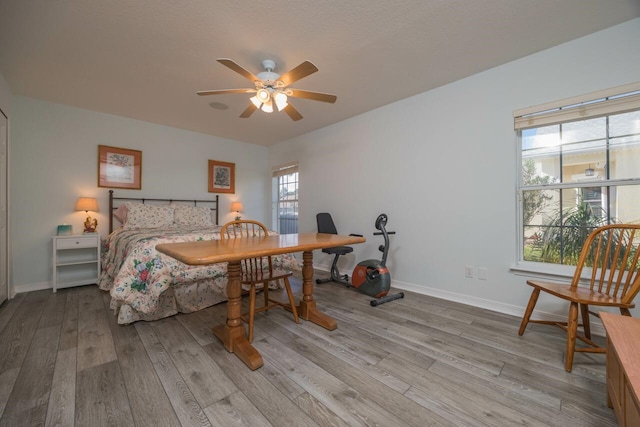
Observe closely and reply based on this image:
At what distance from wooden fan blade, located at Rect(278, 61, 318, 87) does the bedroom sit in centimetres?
174

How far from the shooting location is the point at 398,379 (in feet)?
4.83

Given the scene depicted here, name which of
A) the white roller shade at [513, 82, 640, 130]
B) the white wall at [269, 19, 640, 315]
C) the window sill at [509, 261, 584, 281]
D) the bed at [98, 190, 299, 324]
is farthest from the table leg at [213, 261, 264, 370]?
the white roller shade at [513, 82, 640, 130]

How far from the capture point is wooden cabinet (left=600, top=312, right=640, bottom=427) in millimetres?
805

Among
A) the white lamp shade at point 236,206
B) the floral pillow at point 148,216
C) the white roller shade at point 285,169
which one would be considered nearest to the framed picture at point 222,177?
the white lamp shade at point 236,206

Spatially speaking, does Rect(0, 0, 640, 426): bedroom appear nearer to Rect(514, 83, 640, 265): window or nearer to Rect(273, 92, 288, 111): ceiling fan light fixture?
Rect(514, 83, 640, 265): window

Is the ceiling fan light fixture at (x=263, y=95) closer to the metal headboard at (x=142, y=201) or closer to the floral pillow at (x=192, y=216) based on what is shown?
the floral pillow at (x=192, y=216)

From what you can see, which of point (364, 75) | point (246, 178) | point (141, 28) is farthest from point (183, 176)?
point (364, 75)

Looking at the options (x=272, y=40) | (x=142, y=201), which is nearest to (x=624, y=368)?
(x=272, y=40)

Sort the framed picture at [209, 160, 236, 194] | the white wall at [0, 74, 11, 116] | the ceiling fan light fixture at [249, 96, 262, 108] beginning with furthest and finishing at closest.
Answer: the framed picture at [209, 160, 236, 194] < the white wall at [0, 74, 11, 116] < the ceiling fan light fixture at [249, 96, 262, 108]

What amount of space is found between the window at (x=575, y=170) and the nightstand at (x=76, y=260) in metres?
5.02

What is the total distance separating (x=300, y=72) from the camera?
74.8 inches

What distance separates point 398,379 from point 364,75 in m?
2.69

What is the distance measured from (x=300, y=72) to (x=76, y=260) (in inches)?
151

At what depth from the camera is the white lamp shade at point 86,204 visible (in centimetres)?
328
